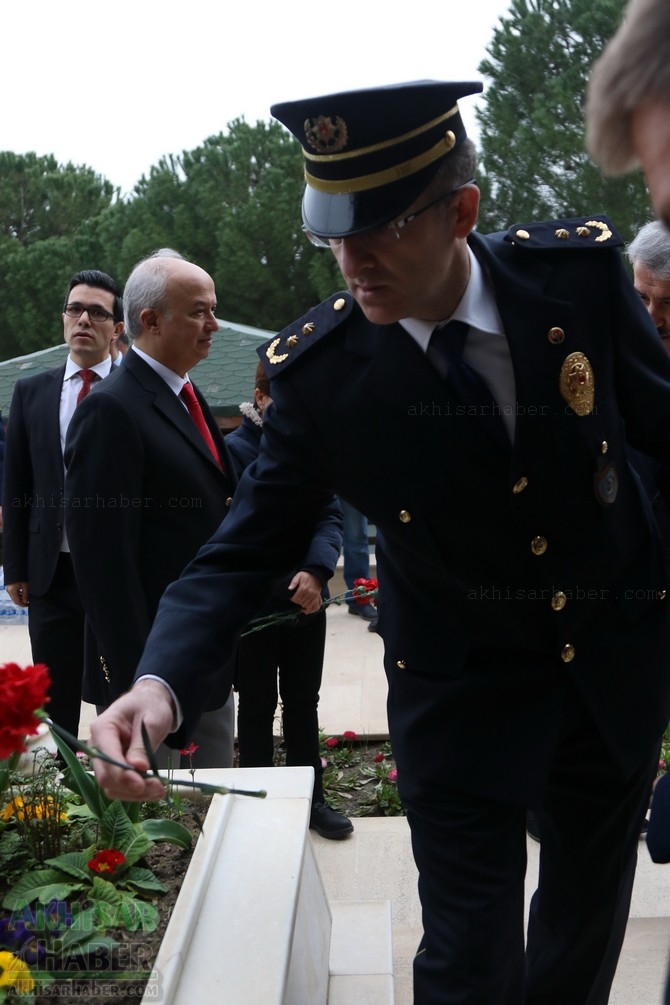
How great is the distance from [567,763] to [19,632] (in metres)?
6.94

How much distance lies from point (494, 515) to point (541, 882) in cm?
93

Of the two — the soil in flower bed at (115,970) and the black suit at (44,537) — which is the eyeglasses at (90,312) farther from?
the soil in flower bed at (115,970)

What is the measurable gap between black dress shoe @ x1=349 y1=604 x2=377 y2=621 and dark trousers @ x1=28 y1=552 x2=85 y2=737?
13.1 feet

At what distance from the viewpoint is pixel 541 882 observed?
2645 millimetres

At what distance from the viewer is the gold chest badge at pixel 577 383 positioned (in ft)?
7.27

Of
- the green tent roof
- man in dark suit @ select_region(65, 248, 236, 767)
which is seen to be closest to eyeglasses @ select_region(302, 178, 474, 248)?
Result: man in dark suit @ select_region(65, 248, 236, 767)

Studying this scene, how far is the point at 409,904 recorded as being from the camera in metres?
3.99

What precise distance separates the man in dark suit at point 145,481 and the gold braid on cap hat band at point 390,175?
5.11 ft

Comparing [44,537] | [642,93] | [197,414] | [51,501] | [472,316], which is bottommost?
[44,537]

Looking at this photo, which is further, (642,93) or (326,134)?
(326,134)

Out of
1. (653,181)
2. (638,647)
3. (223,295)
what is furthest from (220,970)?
(223,295)

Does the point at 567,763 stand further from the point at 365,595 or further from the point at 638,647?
the point at 365,595

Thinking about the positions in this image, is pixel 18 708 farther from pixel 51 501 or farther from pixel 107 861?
pixel 51 501

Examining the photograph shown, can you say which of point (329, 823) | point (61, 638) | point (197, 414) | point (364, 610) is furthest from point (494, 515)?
point (364, 610)
